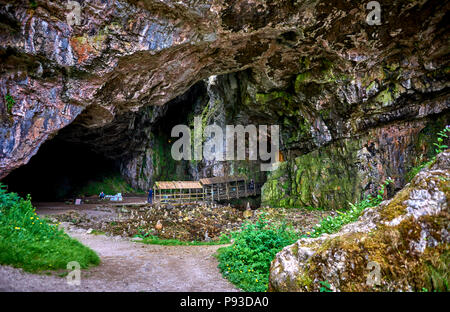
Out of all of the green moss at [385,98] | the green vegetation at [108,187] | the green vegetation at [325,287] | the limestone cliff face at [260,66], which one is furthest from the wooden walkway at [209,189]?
the green vegetation at [325,287]

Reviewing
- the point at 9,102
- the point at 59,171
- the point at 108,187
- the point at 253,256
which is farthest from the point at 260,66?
the point at 59,171

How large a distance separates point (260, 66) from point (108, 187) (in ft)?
68.6

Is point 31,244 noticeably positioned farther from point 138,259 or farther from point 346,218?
point 346,218

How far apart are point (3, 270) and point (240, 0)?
461 inches

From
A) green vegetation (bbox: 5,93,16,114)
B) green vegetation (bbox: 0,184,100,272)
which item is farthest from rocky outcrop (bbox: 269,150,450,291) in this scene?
green vegetation (bbox: 5,93,16,114)

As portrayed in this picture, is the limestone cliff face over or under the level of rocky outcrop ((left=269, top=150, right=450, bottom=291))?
over

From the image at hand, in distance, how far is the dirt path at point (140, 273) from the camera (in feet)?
13.1

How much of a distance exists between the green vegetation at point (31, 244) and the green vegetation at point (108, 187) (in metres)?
19.9

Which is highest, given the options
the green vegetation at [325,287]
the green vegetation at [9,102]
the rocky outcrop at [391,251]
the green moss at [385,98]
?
the green moss at [385,98]

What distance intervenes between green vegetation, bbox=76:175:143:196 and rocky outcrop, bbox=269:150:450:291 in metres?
26.0

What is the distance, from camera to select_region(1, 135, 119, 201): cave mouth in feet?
72.4

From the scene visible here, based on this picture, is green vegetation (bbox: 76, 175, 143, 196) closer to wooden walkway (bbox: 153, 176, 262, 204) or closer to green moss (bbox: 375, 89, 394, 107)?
wooden walkway (bbox: 153, 176, 262, 204)

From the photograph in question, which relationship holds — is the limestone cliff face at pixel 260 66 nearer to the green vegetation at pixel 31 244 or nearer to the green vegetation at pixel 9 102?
the green vegetation at pixel 9 102
